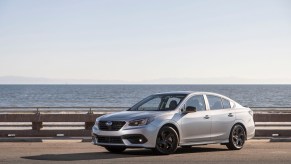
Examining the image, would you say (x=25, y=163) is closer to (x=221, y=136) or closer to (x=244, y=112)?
(x=221, y=136)

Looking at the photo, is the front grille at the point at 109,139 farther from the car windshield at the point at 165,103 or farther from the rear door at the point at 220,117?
the rear door at the point at 220,117

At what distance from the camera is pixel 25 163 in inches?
523

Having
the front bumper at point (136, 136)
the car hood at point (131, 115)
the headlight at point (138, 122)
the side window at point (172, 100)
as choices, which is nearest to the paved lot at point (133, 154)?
the front bumper at point (136, 136)

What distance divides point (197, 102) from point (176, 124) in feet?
4.01

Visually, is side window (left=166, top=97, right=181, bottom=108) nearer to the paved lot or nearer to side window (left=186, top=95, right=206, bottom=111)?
side window (left=186, top=95, right=206, bottom=111)

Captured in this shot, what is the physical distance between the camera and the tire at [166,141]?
1512 cm

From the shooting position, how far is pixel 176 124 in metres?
15.5

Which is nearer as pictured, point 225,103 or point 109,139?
point 109,139

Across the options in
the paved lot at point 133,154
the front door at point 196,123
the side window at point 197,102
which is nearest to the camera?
the paved lot at point 133,154

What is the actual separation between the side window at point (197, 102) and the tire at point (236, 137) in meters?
1.03

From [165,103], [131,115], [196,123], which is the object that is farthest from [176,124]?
[131,115]

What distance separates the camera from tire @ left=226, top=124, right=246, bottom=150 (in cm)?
1680

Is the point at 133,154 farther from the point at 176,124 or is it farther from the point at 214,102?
the point at 214,102

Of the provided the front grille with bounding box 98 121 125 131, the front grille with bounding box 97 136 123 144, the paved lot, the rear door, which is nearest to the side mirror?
the rear door
